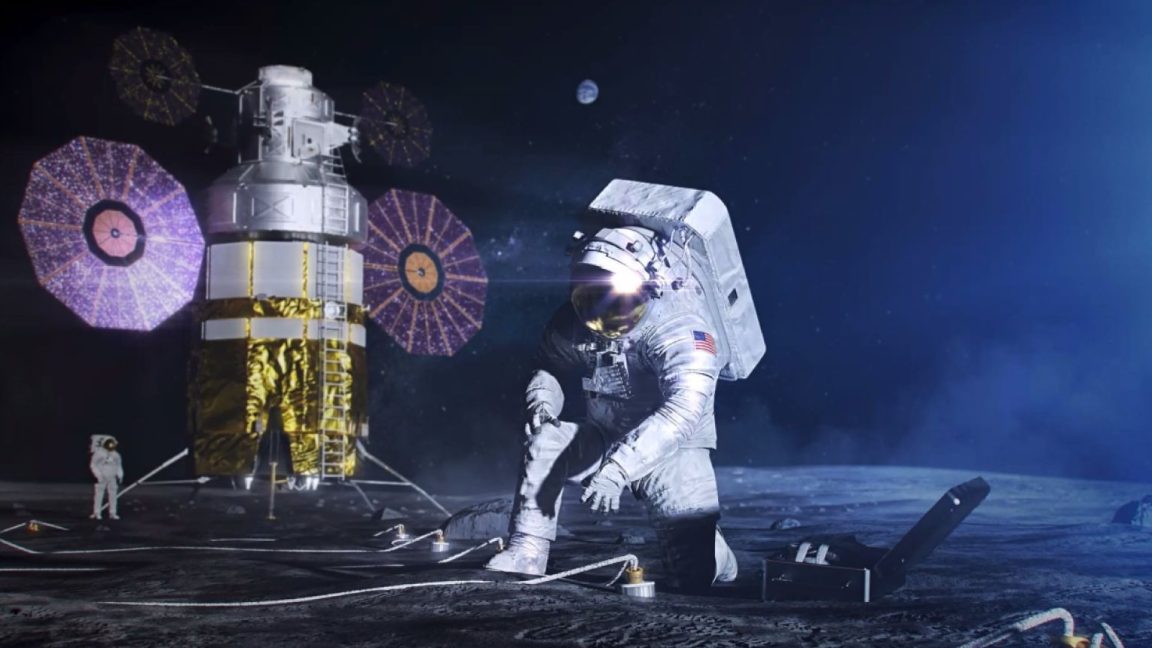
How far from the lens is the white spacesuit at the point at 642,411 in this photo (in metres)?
5.15

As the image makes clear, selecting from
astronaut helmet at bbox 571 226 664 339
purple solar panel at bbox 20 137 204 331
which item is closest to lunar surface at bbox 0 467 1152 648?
astronaut helmet at bbox 571 226 664 339

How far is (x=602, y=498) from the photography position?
4742 mm

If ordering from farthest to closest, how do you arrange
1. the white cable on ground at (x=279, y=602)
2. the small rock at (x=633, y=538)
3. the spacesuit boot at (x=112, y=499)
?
the spacesuit boot at (x=112, y=499), the small rock at (x=633, y=538), the white cable on ground at (x=279, y=602)

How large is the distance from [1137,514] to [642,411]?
19.0 feet

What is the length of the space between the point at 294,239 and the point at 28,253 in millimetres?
4434

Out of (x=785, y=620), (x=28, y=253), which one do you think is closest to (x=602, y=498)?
(x=785, y=620)

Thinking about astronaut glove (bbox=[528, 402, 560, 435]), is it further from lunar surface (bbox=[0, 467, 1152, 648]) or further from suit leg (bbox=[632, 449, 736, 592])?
lunar surface (bbox=[0, 467, 1152, 648])

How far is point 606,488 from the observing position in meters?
4.74

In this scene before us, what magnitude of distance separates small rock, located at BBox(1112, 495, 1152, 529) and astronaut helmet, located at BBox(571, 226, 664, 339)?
5.93 m

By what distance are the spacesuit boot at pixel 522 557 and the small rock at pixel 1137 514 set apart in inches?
241

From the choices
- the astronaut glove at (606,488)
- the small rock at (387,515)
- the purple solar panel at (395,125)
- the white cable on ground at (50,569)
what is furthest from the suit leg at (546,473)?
the purple solar panel at (395,125)

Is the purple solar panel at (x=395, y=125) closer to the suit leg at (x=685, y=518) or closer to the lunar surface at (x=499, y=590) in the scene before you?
the lunar surface at (x=499, y=590)

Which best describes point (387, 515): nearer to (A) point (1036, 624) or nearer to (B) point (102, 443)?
(B) point (102, 443)

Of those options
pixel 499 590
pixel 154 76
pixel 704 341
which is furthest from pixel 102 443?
pixel 704 341
